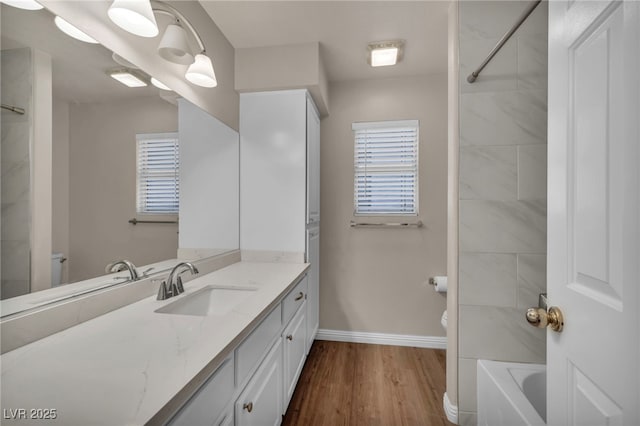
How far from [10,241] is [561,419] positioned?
159 cm

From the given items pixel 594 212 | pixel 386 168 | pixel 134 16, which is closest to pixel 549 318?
pixel 594 212

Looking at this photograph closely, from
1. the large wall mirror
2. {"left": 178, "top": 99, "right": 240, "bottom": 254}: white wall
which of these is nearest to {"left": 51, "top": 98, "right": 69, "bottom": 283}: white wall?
the large wall mirror

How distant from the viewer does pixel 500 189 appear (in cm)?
159

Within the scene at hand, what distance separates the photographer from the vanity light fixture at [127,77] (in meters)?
1.16

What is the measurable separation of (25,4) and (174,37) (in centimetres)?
52

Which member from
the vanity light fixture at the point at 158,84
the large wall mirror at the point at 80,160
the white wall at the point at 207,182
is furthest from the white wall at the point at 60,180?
the white wall at the point at 207,182

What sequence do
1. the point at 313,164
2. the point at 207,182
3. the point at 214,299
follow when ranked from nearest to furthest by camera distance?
the point at 214,299 → the point at 207,182 → the point at 313,164

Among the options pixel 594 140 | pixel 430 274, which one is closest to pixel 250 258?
pixel 430 274

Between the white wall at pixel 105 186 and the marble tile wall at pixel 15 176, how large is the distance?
0.14 metres

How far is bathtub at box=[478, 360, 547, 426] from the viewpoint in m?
1.10

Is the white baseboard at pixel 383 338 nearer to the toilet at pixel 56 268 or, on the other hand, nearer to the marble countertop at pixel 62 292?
the marble countertop at pixel 62 292

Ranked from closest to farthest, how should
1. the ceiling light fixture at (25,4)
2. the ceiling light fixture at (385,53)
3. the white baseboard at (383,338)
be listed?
the ceiling light fixture at (25,4), the ceiling light fixture at (385,53), the white baseboard at (383,338)

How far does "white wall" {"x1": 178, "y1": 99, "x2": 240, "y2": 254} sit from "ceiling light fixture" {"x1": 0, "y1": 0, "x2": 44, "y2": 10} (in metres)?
0.70

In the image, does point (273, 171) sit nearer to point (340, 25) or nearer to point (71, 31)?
point (340, 25)
